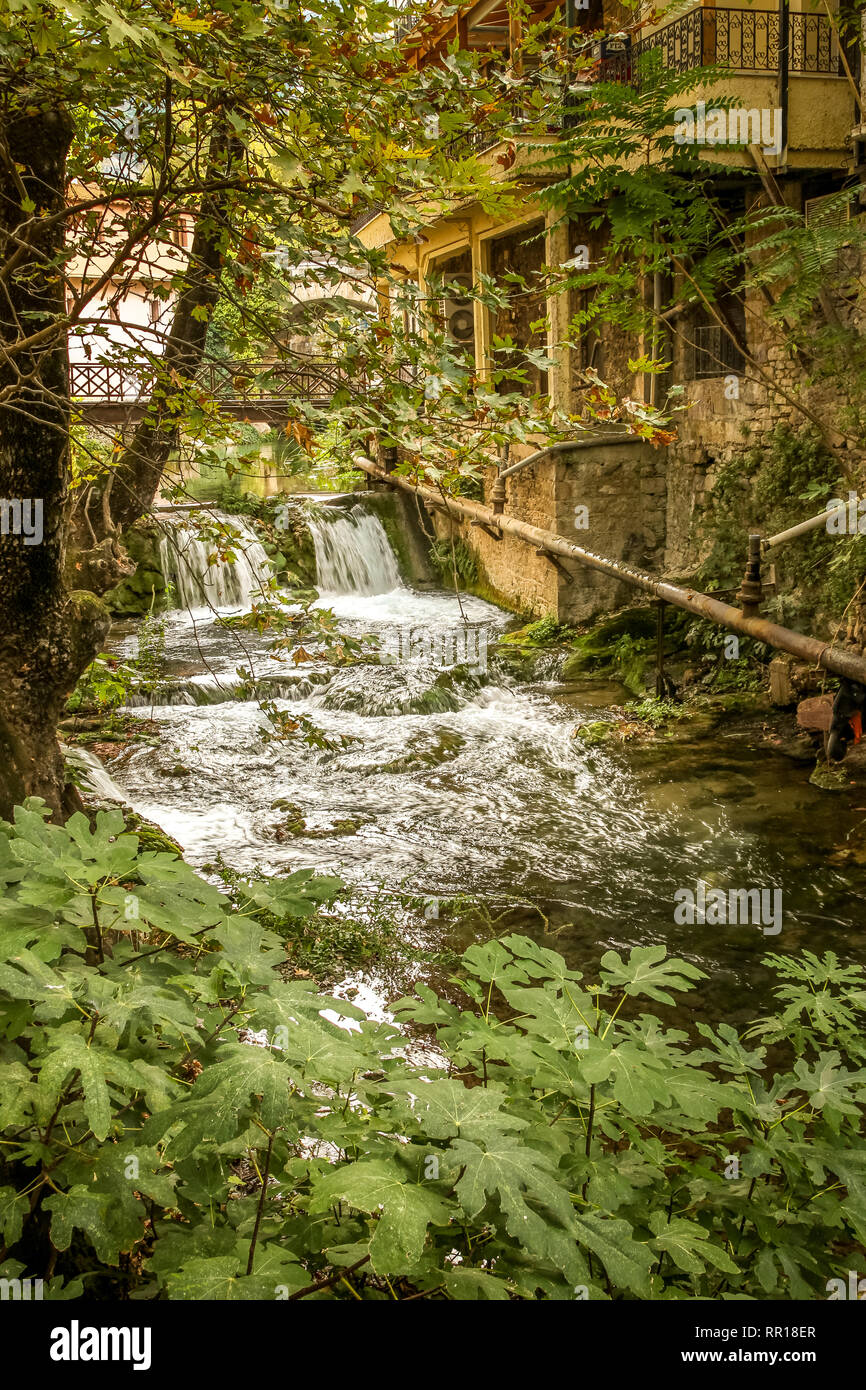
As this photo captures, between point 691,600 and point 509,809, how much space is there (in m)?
2.99

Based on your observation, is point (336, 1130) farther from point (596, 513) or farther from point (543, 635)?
point (596, 513)

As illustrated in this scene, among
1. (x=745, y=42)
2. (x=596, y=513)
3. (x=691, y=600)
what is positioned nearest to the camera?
(x=691, y=600)

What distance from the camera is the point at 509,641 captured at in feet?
45.1

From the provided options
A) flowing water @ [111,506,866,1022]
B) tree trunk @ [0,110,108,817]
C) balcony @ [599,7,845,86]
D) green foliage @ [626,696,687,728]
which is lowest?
flowing water @ [111,506,866,1022]

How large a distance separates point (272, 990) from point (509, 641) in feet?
39.0

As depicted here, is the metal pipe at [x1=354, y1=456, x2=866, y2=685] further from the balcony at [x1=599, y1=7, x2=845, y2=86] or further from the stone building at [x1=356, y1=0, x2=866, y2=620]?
the balcony at [x1=599, y1=7, x2=845, y2=86]

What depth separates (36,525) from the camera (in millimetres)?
4168

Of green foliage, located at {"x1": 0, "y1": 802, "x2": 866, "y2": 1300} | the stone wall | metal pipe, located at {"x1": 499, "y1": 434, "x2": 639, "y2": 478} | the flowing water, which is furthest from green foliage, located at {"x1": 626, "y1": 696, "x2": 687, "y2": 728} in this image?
green foliage, located at {"x1": 0, "y1": 802, "x2": 866, "y2": 1300}

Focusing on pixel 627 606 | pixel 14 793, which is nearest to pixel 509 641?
pixel 627 606

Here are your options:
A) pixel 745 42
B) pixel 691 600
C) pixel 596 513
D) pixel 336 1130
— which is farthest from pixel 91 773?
pixel 745 42

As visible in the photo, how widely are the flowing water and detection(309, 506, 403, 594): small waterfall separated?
5.11 m

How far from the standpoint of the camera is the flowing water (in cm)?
679

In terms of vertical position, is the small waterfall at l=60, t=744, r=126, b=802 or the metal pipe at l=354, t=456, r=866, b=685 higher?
the metal pipe at l=354, t=456, r=866, b=685
